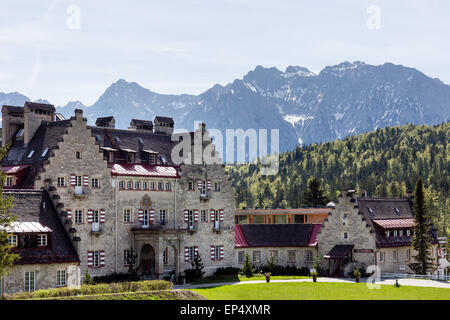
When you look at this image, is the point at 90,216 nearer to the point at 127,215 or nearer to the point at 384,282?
the point at 127,215

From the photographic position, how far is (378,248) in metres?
86.4

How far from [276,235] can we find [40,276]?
135 ft

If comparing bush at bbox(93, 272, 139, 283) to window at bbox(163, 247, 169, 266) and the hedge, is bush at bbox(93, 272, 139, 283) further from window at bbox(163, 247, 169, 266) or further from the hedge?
the hedge

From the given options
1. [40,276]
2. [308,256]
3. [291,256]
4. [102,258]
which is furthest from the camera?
[291,256]

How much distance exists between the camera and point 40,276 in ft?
201

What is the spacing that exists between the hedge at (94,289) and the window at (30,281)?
5393 millimetres

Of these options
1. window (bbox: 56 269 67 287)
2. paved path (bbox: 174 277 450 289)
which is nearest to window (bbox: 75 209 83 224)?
window (bbox: 56 269 67 287)

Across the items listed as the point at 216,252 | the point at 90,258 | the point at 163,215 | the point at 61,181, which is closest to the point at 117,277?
the point at 90,258

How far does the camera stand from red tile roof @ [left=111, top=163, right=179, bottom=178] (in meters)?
78.3

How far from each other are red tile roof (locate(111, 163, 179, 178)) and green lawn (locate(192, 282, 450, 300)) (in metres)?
16.7

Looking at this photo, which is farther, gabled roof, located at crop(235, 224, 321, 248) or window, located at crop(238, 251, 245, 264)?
window, located at crop(238, 251, 245, 264)
